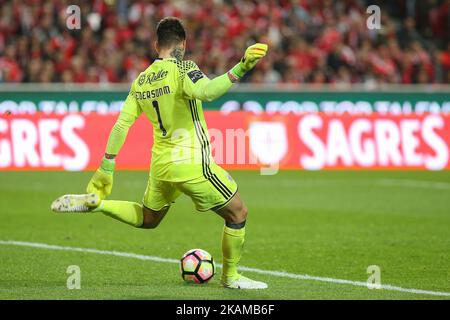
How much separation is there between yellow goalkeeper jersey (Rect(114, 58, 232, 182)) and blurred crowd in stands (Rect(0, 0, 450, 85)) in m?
13.2

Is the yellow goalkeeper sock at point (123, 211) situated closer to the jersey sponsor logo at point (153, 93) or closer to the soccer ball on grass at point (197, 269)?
the soccer ball on grass at point (197, 269)

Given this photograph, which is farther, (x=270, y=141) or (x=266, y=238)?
(x=270, y=141)

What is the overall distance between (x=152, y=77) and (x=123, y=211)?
1203 millimetres

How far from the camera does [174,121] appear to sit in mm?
7922

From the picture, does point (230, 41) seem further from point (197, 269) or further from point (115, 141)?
point (197, 269)

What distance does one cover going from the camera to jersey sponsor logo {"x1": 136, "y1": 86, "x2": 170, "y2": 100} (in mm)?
7840

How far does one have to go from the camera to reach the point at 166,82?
7.84 metres

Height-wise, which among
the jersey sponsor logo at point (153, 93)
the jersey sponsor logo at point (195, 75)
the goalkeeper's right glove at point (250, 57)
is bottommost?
the jersey sponsor logo at point (153, 93)

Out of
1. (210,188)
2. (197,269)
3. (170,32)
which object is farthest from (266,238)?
(170,32)

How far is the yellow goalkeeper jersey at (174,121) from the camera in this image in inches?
309

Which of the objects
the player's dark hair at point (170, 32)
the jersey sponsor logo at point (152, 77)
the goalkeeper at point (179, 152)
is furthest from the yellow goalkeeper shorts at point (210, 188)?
the player's dark hair at point (170, 32)

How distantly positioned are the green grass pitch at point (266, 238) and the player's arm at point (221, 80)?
1628 millimetres

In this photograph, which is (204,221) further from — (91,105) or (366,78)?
(366,78)
